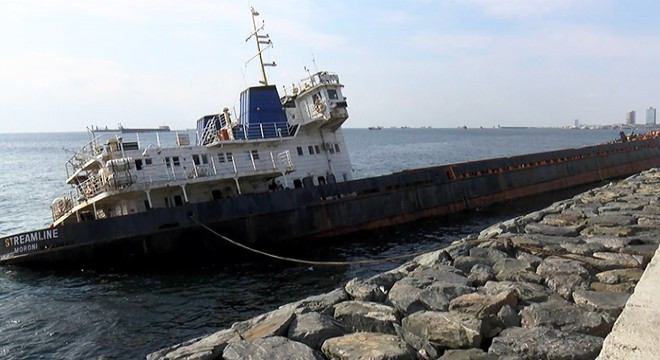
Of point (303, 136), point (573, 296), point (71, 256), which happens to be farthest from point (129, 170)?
point (573, 296)

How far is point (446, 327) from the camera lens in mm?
4551

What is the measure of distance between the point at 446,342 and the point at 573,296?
184 centimetres

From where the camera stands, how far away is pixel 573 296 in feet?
16.9

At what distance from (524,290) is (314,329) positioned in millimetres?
2578

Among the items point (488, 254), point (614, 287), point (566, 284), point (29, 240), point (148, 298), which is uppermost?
point (29, 240)

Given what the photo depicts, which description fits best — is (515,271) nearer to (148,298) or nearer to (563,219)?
(563,219)

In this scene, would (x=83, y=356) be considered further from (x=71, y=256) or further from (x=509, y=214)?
(x=509, y=214)

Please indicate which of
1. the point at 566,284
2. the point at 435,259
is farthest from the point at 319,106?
the point at 566,284

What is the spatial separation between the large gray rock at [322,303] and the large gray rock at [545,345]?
2059 mm

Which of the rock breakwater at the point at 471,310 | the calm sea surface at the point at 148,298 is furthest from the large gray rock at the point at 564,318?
the calm sea surface at the point at 148,298

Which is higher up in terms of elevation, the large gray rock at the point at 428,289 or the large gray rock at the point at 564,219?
the large gray rock at the point at 428,289

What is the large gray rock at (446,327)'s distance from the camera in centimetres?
435

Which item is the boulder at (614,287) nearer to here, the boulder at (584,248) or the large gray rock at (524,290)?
the large gray rock at (524,290)

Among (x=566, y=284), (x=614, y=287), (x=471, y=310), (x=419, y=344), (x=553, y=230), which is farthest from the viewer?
(x=553, y=230)
